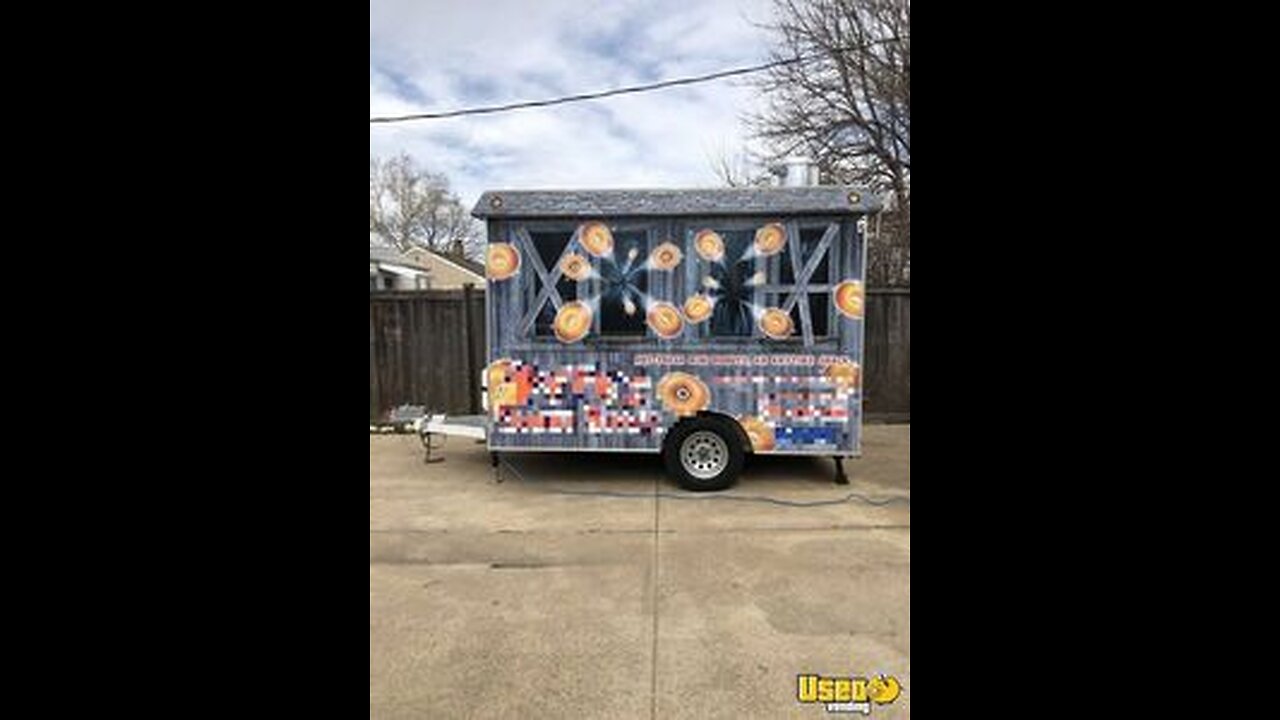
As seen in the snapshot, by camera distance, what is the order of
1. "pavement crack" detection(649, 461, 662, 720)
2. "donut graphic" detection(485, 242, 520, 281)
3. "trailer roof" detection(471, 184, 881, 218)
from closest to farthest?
1. "pavement crack" detection(649, 461, 662, 720)
2. "trailer roof" detection(471, 184, 881, 218)
3. "donut graphic" detection(485, 242, 520, 281)

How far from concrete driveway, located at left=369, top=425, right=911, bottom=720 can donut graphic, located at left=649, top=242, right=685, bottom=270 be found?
1866 millimetres

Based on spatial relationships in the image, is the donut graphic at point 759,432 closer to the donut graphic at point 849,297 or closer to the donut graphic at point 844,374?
the donut graphic at point 844,374

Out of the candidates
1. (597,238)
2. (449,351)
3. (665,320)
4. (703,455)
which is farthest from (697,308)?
(449,351)

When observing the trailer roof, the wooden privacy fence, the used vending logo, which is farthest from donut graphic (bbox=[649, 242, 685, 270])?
the wooden privacy fence

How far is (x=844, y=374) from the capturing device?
520cm

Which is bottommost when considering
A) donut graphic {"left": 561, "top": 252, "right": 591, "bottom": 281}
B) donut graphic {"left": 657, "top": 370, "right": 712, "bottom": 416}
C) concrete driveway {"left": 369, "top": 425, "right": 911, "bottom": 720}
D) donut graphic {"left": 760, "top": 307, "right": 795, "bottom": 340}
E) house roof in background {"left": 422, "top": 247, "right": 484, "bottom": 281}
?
concrete driveway {"left": 369, "top": 425, "right": 911, "bottom": 720}

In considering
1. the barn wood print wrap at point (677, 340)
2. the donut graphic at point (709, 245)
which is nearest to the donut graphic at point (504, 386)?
the barn wood print wrap at point (677, 340)

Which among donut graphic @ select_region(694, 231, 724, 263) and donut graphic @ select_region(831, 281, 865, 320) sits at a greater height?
donut graphic @ select_region(694, 231, 724, 263)

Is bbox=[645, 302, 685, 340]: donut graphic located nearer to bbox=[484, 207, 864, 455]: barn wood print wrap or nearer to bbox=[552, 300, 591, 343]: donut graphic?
bbox=[484, 207, 864, 455]: barn wood print wrap

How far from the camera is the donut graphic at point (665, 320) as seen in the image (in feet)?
17.2

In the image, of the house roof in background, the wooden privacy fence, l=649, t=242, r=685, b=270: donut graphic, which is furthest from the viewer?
the house roof in background

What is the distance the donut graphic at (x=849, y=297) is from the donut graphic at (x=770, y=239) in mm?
576

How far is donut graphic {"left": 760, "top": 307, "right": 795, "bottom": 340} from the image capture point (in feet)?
17.1

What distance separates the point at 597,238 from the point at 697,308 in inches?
38.9
